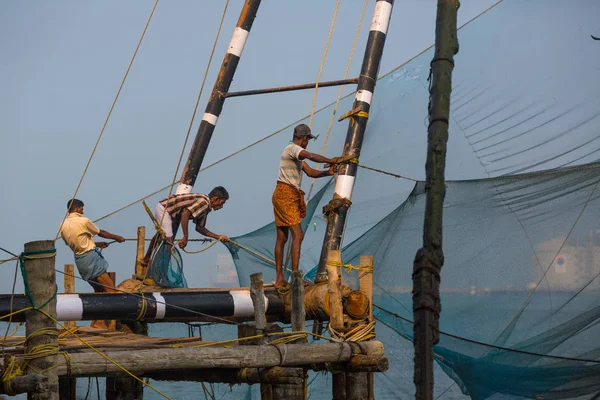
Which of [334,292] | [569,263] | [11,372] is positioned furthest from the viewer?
[334,292]

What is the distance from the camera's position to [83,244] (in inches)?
428

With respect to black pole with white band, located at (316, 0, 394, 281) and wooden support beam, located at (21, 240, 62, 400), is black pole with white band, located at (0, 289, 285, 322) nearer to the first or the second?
black pole with white band, located at (316, 0, 394, 281)

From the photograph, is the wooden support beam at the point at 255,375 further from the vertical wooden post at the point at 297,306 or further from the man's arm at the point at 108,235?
the man's arm at the point at 108,235

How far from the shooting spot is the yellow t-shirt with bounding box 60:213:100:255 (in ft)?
35.6

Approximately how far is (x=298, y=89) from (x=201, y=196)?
1800mm

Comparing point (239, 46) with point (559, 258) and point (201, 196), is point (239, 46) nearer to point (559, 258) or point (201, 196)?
point (201, 196)

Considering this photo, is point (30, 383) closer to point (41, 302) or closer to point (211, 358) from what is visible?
point (41, 302)

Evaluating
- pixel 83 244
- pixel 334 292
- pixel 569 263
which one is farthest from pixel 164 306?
pixel 569 263

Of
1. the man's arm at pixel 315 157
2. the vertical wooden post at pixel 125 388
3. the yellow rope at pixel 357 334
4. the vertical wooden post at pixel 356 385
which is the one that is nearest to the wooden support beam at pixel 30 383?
the yellow rope at pixel 357 334

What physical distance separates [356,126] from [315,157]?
45.3 inches

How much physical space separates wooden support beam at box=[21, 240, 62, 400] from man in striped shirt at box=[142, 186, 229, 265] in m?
4.69

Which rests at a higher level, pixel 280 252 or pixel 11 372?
pixel 280 252

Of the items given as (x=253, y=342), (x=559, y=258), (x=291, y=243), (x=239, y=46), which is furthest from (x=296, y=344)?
(x=239, y=46)

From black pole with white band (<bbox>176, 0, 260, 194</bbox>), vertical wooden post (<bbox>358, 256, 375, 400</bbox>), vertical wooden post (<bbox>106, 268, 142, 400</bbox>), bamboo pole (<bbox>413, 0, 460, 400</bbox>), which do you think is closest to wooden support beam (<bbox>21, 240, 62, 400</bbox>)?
bamboo pole (<bbox>413, 0, 460, 400</bbox>)
